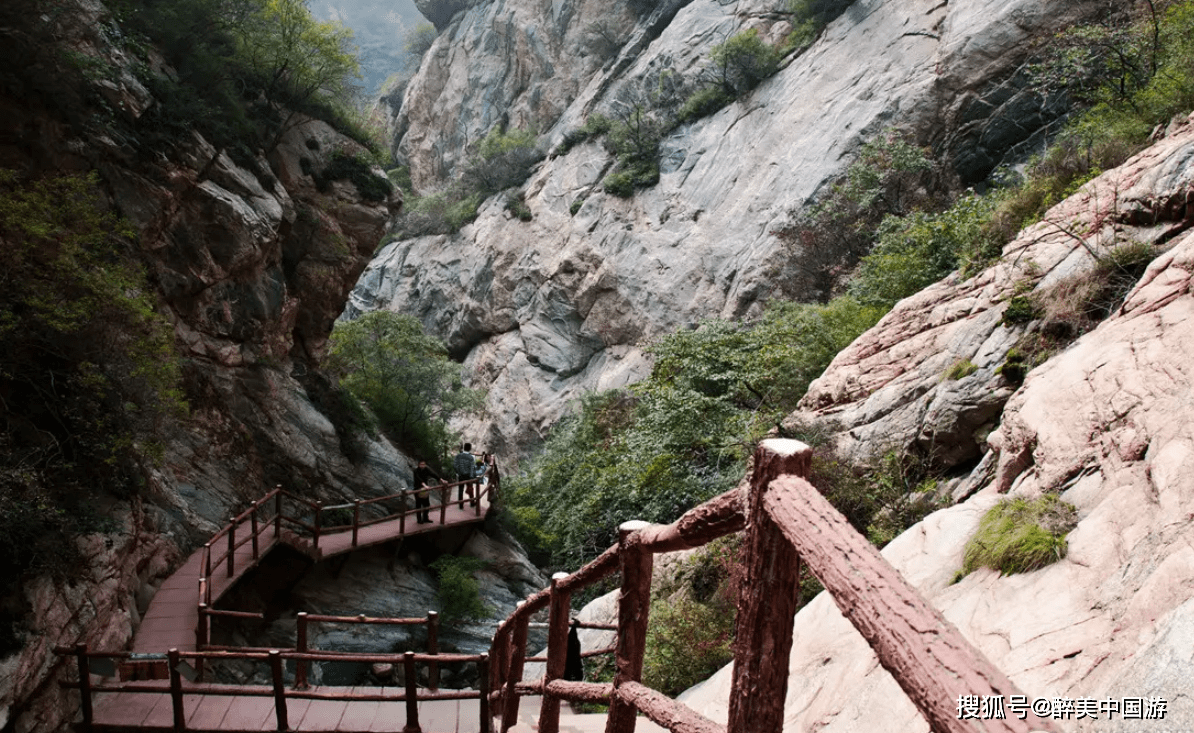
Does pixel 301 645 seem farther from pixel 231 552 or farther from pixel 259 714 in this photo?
pixel 231 552

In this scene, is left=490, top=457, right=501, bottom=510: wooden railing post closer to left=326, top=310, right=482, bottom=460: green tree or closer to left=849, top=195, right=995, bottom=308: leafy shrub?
left=326, top=310, right=482, bottom=460: green tree

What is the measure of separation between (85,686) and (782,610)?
6463 millimetres

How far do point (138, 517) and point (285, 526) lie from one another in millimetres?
3187

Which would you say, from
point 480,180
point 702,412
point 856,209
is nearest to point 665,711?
point 702,412

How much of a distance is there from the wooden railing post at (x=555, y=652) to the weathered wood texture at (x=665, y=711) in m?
0.95

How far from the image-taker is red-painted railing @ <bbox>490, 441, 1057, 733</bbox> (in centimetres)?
113

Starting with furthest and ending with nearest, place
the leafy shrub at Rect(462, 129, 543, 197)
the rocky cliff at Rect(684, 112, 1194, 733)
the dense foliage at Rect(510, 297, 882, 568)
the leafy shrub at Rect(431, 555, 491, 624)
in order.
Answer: the leafy shrub at Rect(462, 129, 543, 197) < the leafy shrub at Rect(431, 555, 491, 624) < the dense foliage at Rect(510, 297, 882, 568) < the rocky cliff at Rect(684, 112, 1194, 733)

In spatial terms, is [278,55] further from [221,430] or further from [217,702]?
[217,702]

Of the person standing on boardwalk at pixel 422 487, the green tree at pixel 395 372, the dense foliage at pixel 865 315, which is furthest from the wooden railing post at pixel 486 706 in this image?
the green tree at pixel 395 372

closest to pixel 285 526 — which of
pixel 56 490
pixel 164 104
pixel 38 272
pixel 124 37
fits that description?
pixel 56 490

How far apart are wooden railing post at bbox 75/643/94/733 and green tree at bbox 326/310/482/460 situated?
509 inches

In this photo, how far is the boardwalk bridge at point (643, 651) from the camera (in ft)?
3.97

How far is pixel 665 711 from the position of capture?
219 centimetres

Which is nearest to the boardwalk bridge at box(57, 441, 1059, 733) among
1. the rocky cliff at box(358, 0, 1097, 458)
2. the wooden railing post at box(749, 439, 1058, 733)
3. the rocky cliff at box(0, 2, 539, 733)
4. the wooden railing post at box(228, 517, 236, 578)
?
the wooden railing post at box(749, 439, 1058, 733)
